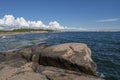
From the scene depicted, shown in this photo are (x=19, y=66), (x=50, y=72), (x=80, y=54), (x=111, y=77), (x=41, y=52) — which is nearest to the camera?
(x=50, y=72)

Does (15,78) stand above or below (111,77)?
above

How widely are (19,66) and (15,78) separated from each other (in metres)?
1.78

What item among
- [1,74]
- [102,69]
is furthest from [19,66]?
[102,69]

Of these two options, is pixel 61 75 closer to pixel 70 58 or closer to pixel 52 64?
pixel 70 58

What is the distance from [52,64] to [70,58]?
5.62 ft

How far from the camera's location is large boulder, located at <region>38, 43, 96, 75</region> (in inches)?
589

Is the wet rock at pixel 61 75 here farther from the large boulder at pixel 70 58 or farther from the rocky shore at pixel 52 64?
the large boulder at pixel 70 58

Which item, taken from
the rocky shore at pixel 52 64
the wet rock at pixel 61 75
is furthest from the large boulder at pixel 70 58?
the wet rock at pixel 61 75

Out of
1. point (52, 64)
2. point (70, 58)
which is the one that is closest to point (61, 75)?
point (70, 58)

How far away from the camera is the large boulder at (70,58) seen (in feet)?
49.1

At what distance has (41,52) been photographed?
1662 centimetres

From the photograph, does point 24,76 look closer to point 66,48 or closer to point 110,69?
point 66,48

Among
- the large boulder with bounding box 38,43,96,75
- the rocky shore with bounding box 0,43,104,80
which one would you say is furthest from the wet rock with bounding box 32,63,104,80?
the large boulder with bounding box 38,43,96,75

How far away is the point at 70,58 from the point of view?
594 inches
